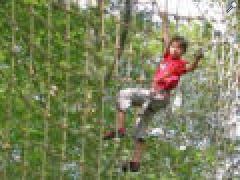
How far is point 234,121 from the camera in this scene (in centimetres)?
283

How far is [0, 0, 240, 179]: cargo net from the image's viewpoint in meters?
2.47

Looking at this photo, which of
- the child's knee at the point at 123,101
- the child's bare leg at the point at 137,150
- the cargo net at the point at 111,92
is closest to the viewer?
the child's knee at the point at 123,101

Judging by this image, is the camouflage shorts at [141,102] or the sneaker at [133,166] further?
the sneaker at [133,166]

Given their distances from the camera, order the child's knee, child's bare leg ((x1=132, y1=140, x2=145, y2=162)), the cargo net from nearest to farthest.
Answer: the child's knee, child's bare leg ((x1=132, y1=140, x2=145, y2=162)), the cargo net

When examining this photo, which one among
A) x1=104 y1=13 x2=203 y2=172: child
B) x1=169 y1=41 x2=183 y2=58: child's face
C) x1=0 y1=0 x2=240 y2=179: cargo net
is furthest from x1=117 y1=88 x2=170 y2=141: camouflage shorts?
x1=0 y1=0 x2=240 y2=179: cargo net

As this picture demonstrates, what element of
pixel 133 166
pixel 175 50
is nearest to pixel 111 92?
pixel 133 166

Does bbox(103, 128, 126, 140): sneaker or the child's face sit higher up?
the child's face

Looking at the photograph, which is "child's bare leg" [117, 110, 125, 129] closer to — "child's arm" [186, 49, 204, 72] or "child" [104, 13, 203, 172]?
"child" [104, 13, 203, 172]

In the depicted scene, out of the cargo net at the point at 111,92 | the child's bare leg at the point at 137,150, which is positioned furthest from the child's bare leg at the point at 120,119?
the cargo net at the point at 111,92

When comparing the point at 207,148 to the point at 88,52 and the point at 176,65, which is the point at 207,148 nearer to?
the point at 88,52

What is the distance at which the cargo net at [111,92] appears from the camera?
8.11 feet

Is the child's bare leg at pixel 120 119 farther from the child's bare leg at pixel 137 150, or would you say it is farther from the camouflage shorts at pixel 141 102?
the child's bare leg at pixel 137 150

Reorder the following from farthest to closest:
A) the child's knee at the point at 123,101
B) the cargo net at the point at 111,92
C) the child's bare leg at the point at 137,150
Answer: the cargo net at the point at 111,92 → the child's bare leg at the point at 137,150 → the child's knee at the point at 123,101

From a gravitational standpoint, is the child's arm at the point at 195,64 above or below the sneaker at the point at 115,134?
above
